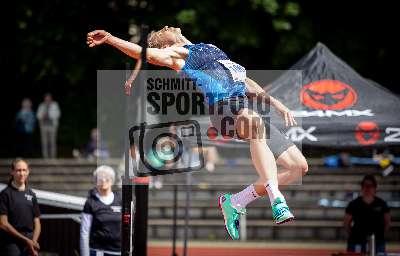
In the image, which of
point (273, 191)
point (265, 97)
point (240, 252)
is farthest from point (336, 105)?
point (240, 252)

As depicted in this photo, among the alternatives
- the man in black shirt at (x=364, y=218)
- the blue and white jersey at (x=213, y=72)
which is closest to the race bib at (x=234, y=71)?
the blue and white jersey at (x=213, y=72)

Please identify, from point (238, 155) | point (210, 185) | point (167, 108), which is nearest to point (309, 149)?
point (167, 108)

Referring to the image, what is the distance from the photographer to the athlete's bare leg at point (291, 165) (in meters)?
8.15

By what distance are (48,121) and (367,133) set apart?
14103 millimetres

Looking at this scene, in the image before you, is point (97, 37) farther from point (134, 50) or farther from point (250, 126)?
point (250, 126)

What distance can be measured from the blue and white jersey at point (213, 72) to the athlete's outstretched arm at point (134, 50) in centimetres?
17

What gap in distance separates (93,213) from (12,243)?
0.95 meters

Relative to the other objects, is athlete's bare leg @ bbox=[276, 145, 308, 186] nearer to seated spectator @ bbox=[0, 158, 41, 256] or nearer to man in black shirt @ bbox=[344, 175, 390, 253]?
seated spectator @ bbox=[0, 158, 41, 256]

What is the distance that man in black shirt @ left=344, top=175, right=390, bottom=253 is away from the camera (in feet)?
39.3

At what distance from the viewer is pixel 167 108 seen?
10.6 meters

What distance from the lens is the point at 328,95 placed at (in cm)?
1127

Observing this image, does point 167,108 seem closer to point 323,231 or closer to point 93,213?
point 93,213

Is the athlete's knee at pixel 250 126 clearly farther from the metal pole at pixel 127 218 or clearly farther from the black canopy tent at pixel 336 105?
the black canopy tent at pixel 336 105

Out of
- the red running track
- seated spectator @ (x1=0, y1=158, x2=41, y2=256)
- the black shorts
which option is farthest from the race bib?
the red running track
